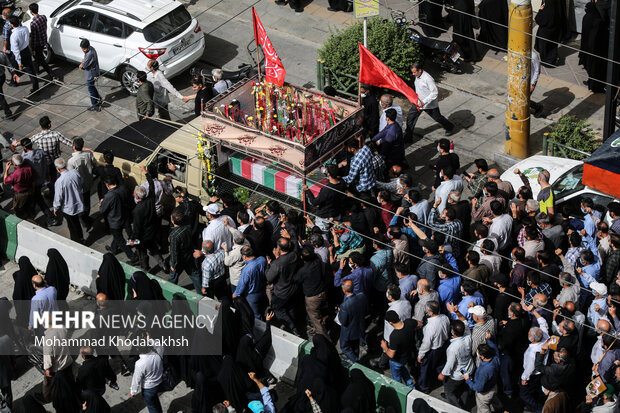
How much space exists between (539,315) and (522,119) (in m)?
5.48

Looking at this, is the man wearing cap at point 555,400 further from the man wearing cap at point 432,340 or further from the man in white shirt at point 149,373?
the man in white shirt at point 149,373

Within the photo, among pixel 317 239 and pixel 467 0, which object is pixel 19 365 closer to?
pixel 317 239

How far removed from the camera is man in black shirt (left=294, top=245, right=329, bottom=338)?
12.9 metres

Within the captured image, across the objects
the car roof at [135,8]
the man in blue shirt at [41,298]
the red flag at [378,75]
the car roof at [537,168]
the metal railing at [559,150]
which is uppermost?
the red flag at [378,75]

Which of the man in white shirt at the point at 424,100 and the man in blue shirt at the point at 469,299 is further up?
the man in blue shirt at the point at 469,299

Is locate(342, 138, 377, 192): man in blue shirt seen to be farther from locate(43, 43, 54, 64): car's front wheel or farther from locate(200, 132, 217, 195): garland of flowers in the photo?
locate(43, 43, 54, 64): car's front wheel

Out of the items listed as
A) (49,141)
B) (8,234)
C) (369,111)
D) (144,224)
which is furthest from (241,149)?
(8,234)

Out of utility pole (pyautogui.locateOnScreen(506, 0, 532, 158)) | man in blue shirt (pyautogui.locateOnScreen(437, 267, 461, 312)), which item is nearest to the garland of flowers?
man in blue shirt (pyautogui.locateOnScreen(437, 267, 461, 312))

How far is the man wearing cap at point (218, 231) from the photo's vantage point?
1388 cm

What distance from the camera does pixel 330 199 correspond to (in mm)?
14281

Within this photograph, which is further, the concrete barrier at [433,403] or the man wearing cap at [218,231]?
the man wearing cap at [218,231]

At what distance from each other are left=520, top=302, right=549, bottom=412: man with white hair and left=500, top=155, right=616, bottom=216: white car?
2.66 meters

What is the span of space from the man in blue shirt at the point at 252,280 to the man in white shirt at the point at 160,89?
5.46 m

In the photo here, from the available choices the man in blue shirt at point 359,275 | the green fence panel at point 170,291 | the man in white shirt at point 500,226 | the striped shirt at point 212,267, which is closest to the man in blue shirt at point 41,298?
the green fence panel at point 170,291
